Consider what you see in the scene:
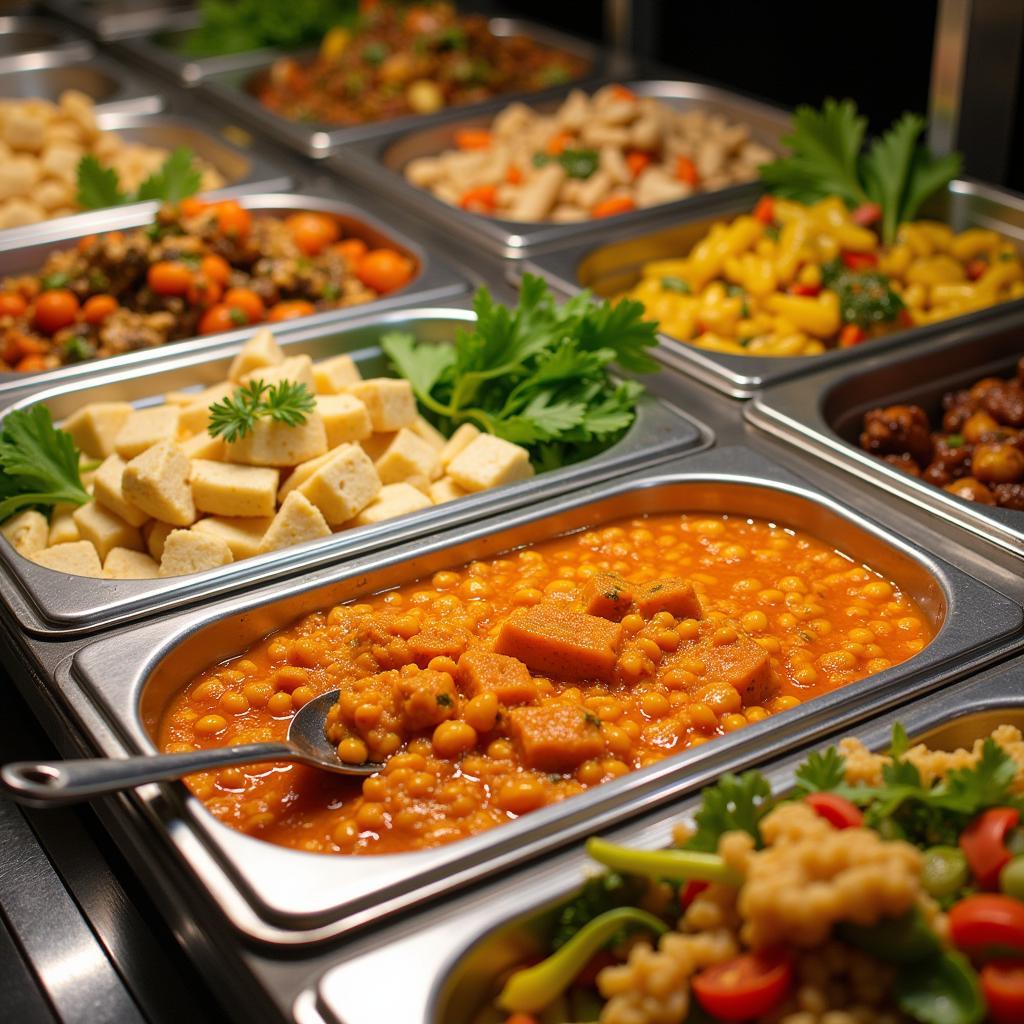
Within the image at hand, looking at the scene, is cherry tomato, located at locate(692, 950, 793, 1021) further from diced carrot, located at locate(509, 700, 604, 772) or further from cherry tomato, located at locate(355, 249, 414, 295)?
cherry tomato, located at locate(355, 249, 414, 295)

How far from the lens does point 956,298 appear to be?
3.12 metres

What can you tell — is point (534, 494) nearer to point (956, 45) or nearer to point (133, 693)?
point (133, 693)

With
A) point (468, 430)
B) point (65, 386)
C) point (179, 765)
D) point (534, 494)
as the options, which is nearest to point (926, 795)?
point (179, 765)

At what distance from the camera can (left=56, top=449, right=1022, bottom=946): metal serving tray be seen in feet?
5.11

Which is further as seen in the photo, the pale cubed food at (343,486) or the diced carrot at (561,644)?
the pale cubed food at (343,486)

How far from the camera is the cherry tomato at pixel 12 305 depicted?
327 cm

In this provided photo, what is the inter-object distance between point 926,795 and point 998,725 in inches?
16.9

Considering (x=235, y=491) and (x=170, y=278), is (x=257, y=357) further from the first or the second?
(x=170, y=278)

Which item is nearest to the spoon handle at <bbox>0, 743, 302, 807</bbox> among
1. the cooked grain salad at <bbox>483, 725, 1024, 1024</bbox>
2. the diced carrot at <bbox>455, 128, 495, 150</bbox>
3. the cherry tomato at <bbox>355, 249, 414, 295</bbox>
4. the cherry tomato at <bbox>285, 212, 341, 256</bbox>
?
the cooked grain salad at <bbox>483, 725, 1024, 1024</bbox>

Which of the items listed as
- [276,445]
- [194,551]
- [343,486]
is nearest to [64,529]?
[194,551]

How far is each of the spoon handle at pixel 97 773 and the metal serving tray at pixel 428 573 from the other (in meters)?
0.09

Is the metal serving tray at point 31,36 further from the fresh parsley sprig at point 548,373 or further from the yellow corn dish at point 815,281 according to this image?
the fresh parsley sprig at point 548,373

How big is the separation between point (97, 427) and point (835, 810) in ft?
6.18

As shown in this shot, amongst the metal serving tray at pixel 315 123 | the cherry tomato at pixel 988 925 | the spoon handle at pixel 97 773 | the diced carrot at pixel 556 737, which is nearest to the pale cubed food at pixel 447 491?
the diced carrot at pixel 556 737
